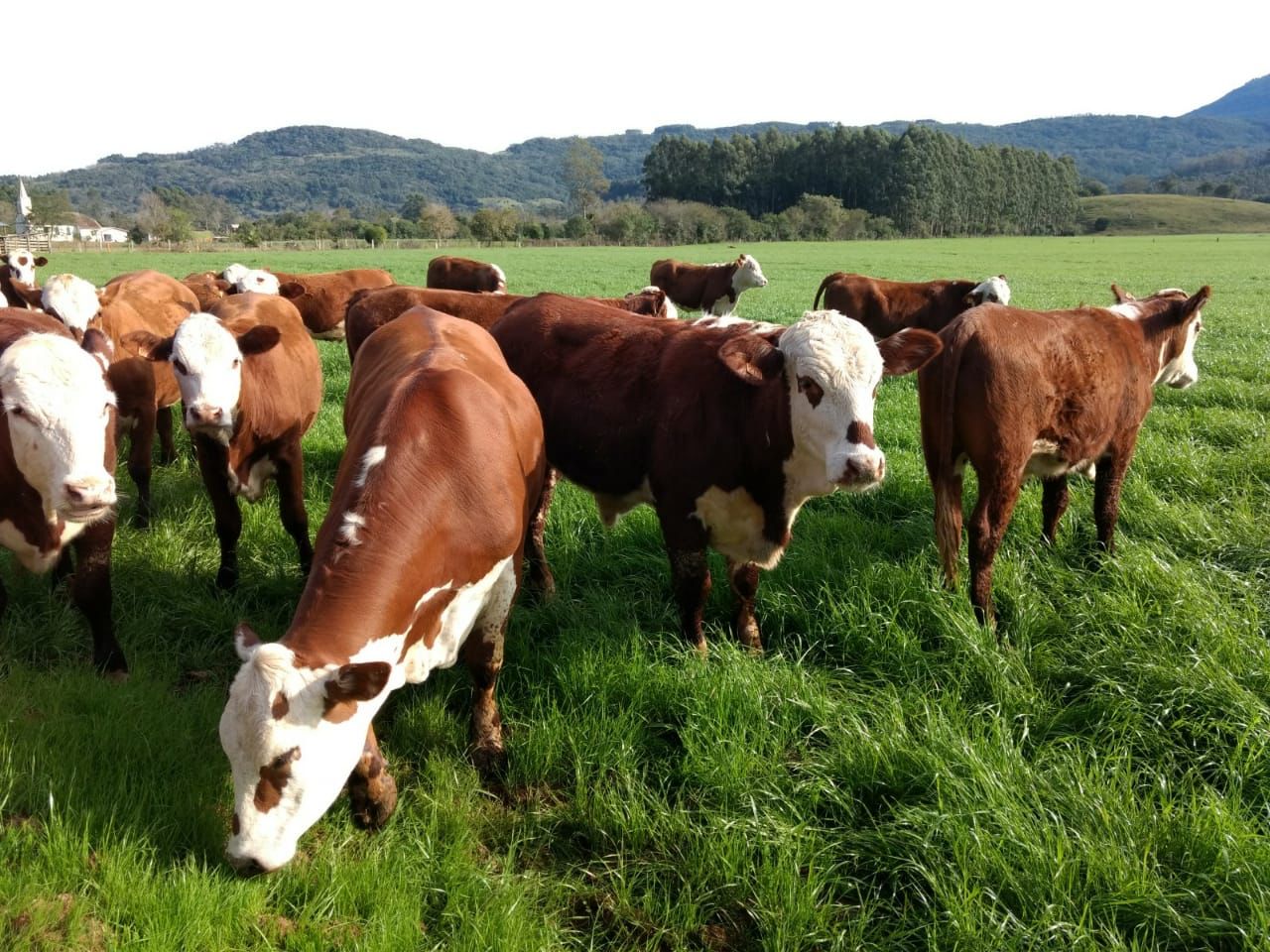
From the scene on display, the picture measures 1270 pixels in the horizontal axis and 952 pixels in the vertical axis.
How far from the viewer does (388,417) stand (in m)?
3.36

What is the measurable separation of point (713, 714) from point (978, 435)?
7.72ft

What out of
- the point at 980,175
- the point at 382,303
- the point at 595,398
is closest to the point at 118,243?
the point at 382,303

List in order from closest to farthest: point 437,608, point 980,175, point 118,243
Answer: point 437,608
point 118,243
point 980,175

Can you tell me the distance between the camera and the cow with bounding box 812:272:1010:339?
14148 mm

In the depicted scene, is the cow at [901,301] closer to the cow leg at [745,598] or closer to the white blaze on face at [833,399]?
the cow leg at [745,598]

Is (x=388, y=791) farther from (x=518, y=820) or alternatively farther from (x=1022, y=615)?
(x=1022, y=615)

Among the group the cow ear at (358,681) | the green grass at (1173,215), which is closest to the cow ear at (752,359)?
the cow ear at (358,681)

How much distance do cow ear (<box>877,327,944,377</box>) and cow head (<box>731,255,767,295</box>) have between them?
16524mm

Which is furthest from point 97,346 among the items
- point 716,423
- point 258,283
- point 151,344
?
point 258,283

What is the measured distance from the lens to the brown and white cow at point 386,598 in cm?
258

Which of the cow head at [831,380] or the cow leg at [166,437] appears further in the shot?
the cow leg at [166,437]

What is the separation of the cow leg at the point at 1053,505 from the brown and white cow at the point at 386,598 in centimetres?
343

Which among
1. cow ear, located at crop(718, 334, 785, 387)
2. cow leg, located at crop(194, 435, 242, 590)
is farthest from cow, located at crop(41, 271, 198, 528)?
cow ear, located at crop(718, 334, 785, 387)

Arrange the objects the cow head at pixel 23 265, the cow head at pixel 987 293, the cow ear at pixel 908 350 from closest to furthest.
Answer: the cow ear at pixel 908 350
the cow head at pixel 987 293
the cow head at pixel 23 265
